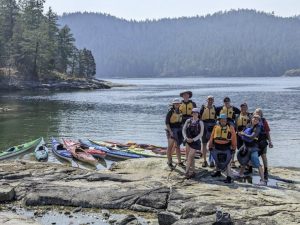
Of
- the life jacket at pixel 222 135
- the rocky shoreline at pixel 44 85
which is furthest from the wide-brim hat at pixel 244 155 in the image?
the rocky shoreline at pixel 44 85

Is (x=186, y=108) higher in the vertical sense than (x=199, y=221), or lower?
higher

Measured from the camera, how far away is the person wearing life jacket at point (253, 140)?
47.3ft

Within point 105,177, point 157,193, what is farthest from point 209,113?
point 105,177

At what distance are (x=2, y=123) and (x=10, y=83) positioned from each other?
5610 centimetres

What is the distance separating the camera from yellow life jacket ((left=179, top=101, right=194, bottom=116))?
615 inches

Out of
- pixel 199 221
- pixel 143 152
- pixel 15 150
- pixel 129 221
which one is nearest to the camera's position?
pixel 199 221

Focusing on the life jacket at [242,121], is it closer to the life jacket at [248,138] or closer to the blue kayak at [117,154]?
the life jacket at [248,138]

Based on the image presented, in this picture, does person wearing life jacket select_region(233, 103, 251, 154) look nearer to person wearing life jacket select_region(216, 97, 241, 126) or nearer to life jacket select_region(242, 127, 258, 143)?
person wearing life jacket select_region(216, 97, 241, 126)

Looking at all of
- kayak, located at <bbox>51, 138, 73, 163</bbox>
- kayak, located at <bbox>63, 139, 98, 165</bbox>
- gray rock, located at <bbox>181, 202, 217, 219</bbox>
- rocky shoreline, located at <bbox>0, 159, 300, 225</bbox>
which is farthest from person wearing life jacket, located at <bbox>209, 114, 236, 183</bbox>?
kayak, located at <bbox>51, 138, 73, 163</bbox>

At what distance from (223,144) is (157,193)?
2.74 meters

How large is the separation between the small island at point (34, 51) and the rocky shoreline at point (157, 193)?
81624 millimetres

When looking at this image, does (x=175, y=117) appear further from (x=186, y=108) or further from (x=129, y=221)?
(x=129, y=221)

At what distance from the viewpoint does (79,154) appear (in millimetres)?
24344

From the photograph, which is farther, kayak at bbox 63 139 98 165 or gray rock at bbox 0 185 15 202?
kayak at bbox 63 139 98 165
